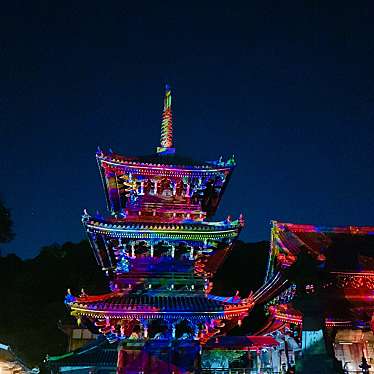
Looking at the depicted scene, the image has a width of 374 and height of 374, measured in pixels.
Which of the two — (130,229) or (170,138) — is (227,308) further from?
(170,138)

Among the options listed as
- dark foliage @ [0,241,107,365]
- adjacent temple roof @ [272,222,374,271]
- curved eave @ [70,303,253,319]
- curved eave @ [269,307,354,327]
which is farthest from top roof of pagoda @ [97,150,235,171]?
dark foliage @ [0,241,107,365]

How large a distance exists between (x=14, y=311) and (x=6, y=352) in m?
25.1

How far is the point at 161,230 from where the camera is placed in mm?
14242

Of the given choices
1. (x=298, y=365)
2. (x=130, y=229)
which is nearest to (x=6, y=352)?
(x=130, y=229)

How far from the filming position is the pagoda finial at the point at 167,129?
1784cm

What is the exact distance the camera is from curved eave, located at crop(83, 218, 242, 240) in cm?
1420

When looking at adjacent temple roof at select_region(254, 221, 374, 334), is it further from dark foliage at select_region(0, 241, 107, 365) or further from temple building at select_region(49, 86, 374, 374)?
dark foliage at select_region(0, 241, 107, 365)

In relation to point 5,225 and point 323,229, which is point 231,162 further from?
point 5,225

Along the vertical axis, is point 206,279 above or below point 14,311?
below

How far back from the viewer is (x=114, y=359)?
18.7 metres

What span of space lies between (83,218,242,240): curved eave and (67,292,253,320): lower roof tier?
2.21m

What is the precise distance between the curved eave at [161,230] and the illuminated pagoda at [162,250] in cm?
4

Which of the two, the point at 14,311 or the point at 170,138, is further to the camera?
the point at 14,311

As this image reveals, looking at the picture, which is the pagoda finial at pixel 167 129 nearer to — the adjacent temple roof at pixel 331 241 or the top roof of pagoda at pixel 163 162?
the top roof of pagoda at pixel 163 162
